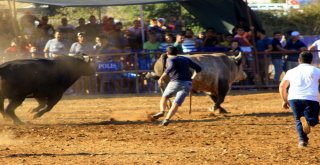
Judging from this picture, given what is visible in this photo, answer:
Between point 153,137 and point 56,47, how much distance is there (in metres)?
10.3

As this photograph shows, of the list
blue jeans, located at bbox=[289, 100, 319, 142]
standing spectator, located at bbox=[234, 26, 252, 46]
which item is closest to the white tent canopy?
standing spectator, located at bbox=[234, 26, 252, 46]

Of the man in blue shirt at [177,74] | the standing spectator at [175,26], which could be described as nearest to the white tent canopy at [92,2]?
the standing spectator at [175,26]

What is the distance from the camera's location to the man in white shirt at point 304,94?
12.0 meters

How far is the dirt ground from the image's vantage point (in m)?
11.5

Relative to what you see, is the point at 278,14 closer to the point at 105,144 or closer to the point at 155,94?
the point at 155,94

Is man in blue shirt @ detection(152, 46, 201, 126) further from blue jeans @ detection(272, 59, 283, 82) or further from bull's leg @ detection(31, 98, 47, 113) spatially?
blue jeans @ detection(272, 59, 283, 82)

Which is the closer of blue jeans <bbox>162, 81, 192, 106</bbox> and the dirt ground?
the dirt ground

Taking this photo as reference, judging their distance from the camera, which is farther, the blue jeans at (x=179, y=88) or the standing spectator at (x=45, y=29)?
the standing spectator at (x=45, y=29)

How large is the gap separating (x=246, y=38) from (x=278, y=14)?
15.1 meters

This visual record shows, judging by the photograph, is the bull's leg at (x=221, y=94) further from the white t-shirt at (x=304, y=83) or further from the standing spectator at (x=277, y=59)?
the white t-shirt at (x=304, y=83)

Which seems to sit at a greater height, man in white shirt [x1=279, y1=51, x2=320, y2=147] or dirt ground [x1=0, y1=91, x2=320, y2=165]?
man in white shirt [x1=279, y1=51, x2=320, y2=147]

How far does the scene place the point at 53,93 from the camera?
17.3m

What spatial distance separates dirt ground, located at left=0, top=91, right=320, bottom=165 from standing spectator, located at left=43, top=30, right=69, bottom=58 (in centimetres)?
295

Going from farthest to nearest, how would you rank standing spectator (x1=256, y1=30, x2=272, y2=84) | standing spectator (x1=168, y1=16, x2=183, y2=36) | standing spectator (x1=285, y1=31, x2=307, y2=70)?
standing spectator (x1=168, y1=16, x2=183, y2=36), standing spectator (x1=256, y1=30, x2=272, y2=84), standing spectator (x1=285, y1=31, x2=307, y2=70)
